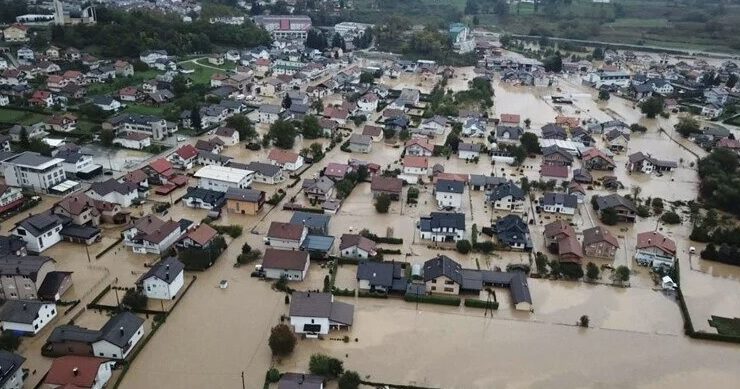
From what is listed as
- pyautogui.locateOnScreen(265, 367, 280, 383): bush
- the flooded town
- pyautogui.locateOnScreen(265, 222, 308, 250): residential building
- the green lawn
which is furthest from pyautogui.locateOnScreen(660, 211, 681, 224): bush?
the green lawn

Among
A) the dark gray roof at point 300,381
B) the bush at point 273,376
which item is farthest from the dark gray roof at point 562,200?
the bush at point 273,376

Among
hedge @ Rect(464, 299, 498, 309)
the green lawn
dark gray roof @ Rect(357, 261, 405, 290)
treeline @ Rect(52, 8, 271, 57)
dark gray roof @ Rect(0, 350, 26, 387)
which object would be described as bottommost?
hedge @ Rect(464, 299, 498, 309)

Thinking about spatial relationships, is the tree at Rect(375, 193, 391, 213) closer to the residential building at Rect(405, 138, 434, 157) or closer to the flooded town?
the flooded town

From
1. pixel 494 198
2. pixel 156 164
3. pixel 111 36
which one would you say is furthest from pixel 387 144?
pixel 111 36

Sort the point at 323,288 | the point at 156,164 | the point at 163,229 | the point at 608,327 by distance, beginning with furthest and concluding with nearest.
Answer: the point at 156,164 → the point at 163,229 → the point at 323,288 → the point at 608,327

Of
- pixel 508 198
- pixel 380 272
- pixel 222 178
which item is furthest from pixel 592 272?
pixel 222 178

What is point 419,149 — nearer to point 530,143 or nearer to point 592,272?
point 530,143

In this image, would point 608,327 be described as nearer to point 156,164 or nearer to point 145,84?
point 156,164
